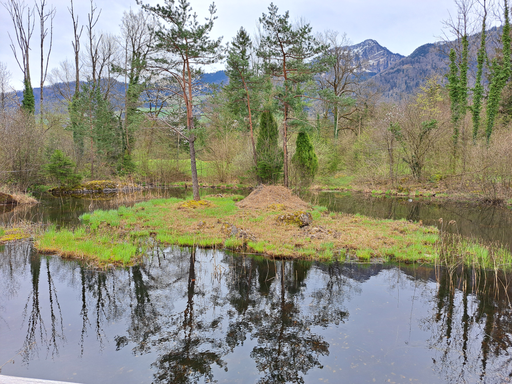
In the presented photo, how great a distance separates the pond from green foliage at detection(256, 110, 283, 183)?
12.6 meters

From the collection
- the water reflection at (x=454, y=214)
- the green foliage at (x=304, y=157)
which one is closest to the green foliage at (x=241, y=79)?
the green foliage at (x=304, y=157)

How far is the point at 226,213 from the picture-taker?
40.7 feet

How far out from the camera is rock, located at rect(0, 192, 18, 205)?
15641 millimetres

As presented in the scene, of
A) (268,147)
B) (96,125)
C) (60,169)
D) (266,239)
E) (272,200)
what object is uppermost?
(96,125)

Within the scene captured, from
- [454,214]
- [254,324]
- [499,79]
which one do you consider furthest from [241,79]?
[499,79]

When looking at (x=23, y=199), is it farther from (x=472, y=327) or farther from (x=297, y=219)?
(x=472, y=327)

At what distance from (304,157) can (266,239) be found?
1302cm

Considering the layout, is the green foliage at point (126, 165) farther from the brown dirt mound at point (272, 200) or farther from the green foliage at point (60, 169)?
the brown dirt mound at point (272, 200)

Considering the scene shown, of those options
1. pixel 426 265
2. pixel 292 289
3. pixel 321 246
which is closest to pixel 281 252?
pixel 321 246

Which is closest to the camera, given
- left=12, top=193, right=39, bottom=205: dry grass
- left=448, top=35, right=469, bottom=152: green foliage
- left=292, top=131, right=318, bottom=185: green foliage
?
left=12, top=193, right=39, bottom=205: dry grass

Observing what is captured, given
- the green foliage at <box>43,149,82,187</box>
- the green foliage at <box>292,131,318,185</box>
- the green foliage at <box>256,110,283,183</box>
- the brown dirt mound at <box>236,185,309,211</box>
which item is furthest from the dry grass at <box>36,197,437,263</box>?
the green foliage at <box>43,149,82,187</box>

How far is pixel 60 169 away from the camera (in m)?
21.1

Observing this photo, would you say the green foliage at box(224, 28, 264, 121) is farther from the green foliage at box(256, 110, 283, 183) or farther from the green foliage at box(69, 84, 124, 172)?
the green foliage at box(69, 84, 124, 172)

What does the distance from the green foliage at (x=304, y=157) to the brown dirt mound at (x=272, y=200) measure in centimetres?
607
